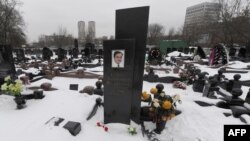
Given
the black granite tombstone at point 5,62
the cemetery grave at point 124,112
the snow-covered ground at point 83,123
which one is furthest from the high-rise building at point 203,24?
the black granite tombstone at point 5,62

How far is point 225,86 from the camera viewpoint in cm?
600

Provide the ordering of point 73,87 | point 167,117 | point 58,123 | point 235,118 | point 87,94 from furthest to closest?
point 73,87 < point 87,94 < point 235,118 < point 58,123 < point 167,117

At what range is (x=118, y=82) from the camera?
3.35 meters

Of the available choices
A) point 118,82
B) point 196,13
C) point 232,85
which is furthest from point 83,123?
point 196,13

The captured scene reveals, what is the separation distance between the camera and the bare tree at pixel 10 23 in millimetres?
23828

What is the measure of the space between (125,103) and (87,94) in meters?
1.97

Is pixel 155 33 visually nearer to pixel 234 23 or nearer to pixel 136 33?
pixel 234 23

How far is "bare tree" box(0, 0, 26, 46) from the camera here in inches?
938

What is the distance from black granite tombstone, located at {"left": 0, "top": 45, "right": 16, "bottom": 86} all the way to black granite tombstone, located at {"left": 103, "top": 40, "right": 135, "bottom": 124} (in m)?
4.22

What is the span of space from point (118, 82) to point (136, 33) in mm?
1174

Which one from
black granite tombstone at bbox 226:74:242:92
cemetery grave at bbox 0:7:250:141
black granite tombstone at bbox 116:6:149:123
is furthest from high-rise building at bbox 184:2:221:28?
black granite tombstone at bbox 116:6:149:123

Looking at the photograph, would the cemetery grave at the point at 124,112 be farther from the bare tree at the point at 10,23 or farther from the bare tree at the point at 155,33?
the bare tree at the point at 155,33

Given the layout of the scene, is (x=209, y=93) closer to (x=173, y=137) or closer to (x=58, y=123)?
(x=173, y=137)

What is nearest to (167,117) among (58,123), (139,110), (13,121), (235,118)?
(139,110)
